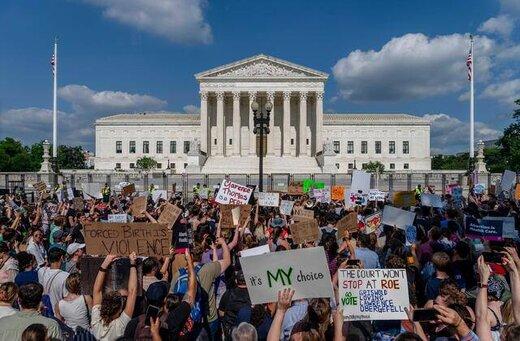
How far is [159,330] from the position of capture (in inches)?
176

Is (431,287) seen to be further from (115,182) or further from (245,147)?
(245,147)

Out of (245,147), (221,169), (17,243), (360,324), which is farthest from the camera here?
(245,147)

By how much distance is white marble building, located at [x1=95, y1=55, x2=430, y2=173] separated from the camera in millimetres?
73875

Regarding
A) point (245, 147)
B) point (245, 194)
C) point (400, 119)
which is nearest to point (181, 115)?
point (245, 147)

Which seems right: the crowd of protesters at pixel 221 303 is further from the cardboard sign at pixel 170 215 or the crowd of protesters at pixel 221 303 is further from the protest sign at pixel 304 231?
the cardboard sign at pixel 170 215

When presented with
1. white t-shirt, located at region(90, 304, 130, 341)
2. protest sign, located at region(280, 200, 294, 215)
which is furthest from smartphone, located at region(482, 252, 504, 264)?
protest sign, located at region(280, 200, 294, 215)

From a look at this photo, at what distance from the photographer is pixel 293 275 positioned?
14.5ft

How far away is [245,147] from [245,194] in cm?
6834

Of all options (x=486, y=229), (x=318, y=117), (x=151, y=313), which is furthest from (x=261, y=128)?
(x=318, y=117)

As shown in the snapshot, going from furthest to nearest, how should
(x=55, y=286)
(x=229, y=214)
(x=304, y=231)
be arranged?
(x=229, y=214) < (x=304, y=231) < (x=55, y=286)

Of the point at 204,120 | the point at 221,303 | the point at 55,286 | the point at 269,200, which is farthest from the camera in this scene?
the point at 204,120

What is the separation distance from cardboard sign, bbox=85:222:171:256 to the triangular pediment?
232 ft

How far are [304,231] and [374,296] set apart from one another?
173 inches

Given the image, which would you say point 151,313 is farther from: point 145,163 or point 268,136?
point 145,163
